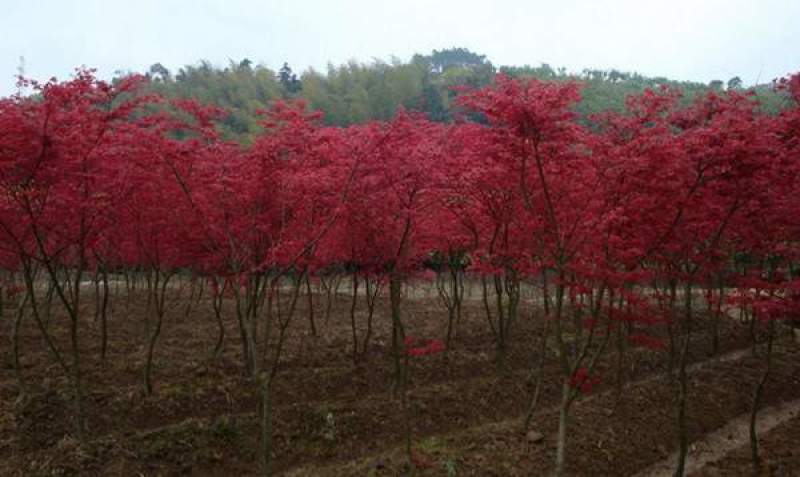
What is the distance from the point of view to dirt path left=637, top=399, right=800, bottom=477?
11.9 metres

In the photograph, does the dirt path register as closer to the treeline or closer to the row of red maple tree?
the row of red maple tree

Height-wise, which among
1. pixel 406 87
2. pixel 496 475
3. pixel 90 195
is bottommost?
pixel 496 475

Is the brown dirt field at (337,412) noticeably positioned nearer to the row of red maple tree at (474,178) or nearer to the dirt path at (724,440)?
the dirt path at (724,440)

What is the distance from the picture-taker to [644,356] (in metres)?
19.1

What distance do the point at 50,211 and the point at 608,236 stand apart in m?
9.54

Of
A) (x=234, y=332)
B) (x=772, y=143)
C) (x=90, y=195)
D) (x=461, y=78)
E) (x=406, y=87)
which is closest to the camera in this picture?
(x=772, y=143)

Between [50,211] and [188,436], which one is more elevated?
[50,211]

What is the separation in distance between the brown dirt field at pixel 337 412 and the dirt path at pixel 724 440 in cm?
24

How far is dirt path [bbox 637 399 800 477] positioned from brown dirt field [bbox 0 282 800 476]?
24cm

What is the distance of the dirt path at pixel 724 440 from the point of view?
11875 millimetres

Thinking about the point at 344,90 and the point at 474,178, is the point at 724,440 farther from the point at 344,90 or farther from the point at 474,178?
the point at 344,90

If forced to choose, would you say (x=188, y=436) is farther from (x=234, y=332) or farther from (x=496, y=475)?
(x=234, y=332)

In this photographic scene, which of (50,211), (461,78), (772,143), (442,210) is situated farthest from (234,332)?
(461,78)

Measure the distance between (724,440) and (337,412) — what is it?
8.89m
